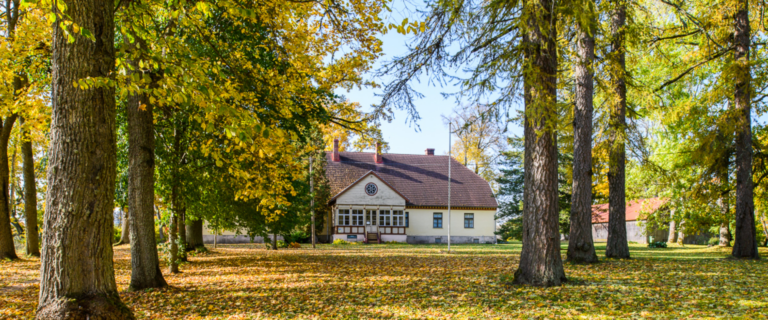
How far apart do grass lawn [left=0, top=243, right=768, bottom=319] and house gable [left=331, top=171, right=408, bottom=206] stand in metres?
21.7

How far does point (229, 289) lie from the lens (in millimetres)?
8828

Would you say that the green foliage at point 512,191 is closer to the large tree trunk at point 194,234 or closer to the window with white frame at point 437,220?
the window with white frame at point 437,220

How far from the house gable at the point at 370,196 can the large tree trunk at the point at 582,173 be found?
22513 mm

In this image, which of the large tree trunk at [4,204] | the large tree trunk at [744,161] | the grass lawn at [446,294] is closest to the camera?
the grass lawn at [446,294]

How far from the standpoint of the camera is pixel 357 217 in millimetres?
33438

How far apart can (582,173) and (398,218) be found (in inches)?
919

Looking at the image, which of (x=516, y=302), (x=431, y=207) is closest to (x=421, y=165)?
(x=431, y=207)

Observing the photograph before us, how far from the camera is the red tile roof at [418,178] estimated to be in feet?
116

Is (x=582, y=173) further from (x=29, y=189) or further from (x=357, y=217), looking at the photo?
(x=357, y=217)

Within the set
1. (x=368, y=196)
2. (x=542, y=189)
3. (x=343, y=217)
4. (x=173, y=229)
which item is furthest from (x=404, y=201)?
(x=542, y=189)

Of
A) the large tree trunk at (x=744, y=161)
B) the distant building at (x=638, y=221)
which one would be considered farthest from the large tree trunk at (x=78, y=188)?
the distant building at (x=638, y=221)

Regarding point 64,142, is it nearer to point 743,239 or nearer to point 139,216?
point 139,216

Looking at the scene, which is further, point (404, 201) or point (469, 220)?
point (469, 220)

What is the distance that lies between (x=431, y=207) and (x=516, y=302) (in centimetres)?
2869
